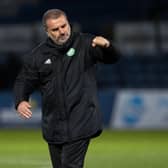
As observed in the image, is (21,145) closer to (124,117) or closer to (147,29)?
(124,117)

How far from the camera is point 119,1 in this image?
28953 millimetres

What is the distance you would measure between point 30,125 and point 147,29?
18.2ft

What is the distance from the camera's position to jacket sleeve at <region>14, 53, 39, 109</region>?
25.9ft

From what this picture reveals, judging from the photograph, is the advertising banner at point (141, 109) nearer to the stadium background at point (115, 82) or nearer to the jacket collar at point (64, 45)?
the stadium background at point (115, 82)

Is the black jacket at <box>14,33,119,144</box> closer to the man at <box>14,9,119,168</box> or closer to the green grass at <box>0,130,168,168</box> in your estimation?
the man at <box>14,9,119,168</box>

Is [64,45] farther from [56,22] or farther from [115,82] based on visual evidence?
[115,82]

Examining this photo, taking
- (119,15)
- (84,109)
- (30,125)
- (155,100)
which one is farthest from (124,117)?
(84,109)

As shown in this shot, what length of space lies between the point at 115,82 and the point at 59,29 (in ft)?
56.6

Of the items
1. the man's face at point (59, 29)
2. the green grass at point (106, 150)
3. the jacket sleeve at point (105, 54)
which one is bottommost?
the green grass at point (106, 150)

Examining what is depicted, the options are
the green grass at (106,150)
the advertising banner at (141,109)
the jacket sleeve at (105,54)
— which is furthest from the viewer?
the advertising banner at (141,109)

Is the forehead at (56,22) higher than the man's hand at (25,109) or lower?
higher

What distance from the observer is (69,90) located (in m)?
7.80

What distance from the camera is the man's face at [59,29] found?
7.51 meters

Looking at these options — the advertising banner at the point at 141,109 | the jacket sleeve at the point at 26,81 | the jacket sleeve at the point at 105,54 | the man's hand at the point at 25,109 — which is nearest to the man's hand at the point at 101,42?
the jacket sleeve at the point at 105,54
